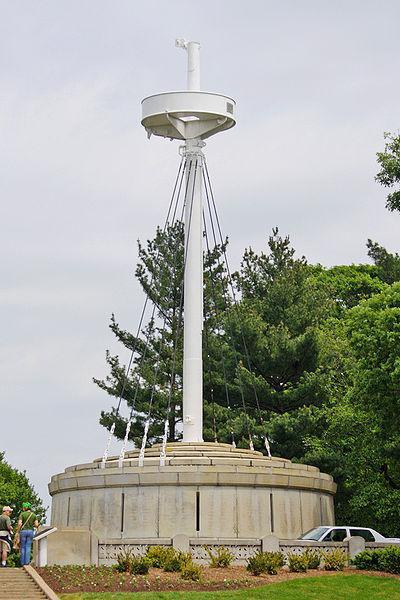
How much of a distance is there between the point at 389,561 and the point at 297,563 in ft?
8.03

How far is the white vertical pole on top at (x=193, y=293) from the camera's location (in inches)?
1485

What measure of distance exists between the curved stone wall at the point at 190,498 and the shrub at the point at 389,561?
477cm

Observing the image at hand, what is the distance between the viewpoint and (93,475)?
32.9 metres

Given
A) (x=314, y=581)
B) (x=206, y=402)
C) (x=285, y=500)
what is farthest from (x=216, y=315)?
(x=314, y=581)

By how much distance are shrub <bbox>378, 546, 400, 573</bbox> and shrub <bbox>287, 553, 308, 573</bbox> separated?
2.03m

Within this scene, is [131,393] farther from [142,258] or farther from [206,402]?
[142,258]

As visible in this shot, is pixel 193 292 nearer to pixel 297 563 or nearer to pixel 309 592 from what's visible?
pixel 297 563

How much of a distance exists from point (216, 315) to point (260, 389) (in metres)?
5.68

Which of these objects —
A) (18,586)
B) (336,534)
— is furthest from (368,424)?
(18,586)

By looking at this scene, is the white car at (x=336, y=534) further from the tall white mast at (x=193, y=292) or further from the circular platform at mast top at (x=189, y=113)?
the circular platform at mast top at (x=189, y=113)

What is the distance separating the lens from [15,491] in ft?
232

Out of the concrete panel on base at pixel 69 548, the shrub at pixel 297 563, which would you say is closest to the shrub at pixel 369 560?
the shrub at pixel 297 563

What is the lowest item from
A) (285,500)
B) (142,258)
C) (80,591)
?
(80,591)

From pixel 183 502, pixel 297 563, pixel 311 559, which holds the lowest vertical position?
pixel 297 563
